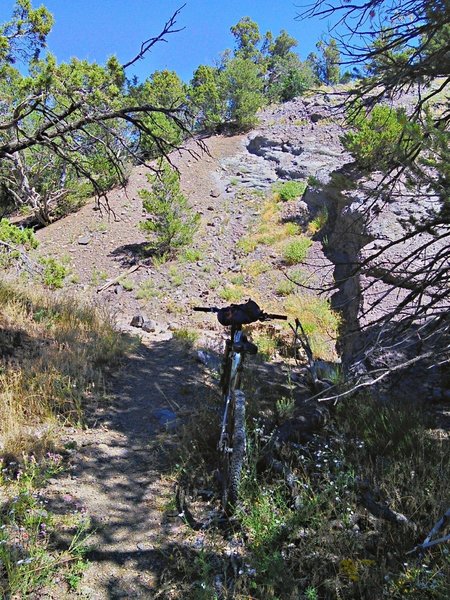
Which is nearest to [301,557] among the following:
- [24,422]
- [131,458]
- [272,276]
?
[131,458]

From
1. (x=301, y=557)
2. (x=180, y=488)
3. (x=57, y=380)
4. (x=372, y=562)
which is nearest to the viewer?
(x=372, y=562)

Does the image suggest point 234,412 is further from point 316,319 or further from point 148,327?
point 316,319

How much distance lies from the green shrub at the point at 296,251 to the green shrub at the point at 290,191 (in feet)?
12.3

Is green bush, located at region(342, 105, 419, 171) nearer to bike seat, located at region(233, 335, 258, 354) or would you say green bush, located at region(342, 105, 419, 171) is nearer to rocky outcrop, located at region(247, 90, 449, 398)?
rocky outcrop, located at region(247, 90, 449, 398)

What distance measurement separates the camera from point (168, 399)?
5.53m

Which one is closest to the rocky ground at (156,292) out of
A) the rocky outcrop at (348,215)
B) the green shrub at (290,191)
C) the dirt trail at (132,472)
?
the dirt trail at (132,472)

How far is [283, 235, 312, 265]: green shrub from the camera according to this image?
43.8 ft

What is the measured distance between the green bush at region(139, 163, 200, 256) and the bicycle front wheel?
12253mm

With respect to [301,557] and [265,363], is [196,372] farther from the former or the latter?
[301,557]

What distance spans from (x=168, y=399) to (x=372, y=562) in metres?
3.42

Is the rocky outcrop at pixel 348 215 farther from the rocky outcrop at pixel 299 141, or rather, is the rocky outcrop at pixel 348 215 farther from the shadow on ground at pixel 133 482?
the shadow on ground at pixel 133 482

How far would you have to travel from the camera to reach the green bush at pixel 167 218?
14820 millimetres

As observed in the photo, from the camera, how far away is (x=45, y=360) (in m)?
5.38

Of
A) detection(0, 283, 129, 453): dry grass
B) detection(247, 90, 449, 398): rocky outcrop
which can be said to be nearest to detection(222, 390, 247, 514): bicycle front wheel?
detection(247, 90, 449, 398): rocky outcrop
